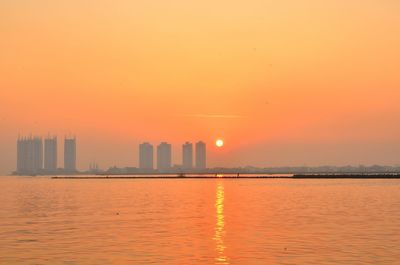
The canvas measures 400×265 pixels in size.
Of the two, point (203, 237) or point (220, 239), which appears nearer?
point (220, 239)

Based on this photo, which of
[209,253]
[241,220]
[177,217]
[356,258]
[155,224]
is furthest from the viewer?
[177,217]

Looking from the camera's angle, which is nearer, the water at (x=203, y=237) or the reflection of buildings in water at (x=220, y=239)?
the reflection of buildings in water at (x=220, y=239)

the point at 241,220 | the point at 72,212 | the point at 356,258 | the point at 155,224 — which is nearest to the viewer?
the point at 356,258

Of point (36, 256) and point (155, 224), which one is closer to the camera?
point (36, 256)

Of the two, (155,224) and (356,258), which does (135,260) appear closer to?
(356,258)

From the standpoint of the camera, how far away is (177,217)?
193 feet

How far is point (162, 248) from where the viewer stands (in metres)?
36.6

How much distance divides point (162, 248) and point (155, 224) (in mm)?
15223

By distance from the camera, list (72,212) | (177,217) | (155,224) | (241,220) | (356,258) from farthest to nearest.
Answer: (72,212), (177,217), (241,220), (155,224), (356,258)

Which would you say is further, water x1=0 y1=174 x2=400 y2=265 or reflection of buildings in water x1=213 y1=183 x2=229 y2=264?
water x1=0 y1=174 x2=400 y2=265

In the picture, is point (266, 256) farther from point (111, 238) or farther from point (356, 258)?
point (111, 238)

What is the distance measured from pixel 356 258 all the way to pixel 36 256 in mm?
17199

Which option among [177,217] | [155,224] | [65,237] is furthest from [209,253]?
[177,217]

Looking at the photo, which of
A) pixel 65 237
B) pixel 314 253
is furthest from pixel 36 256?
pixel 314 253
